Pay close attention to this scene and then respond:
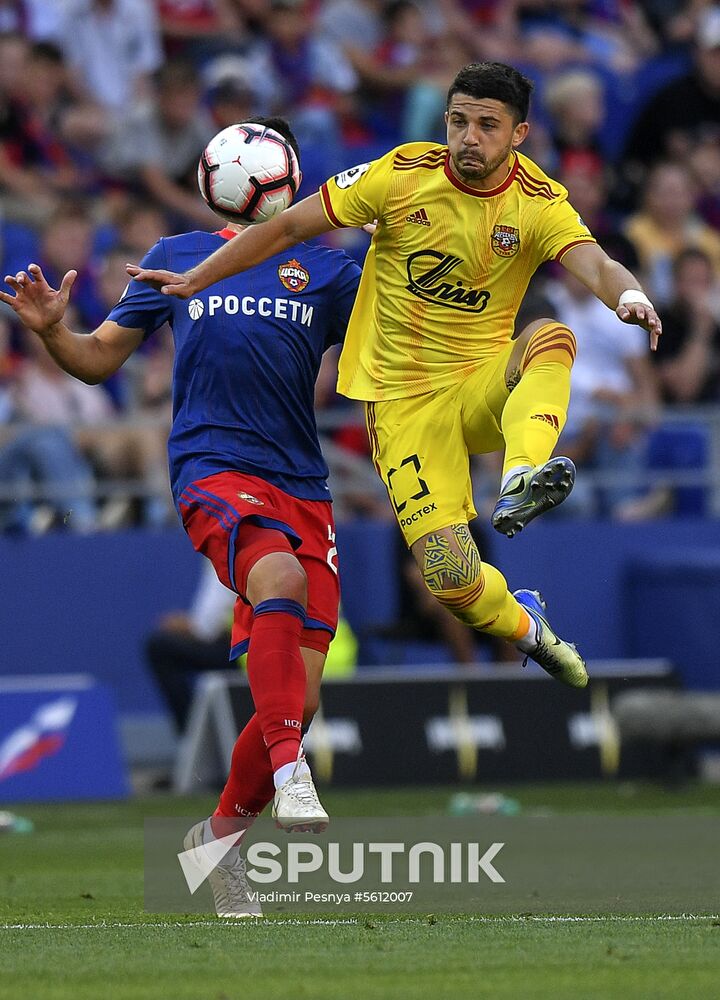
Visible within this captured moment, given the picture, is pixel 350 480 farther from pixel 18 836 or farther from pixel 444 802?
pixel 18 836

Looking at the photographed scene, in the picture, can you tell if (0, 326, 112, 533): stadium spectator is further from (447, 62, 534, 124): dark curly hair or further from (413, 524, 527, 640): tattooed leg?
(447, 62, 534, 124): dark curly hair

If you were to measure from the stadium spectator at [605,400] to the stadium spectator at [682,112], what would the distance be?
3.23m

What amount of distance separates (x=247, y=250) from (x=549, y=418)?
1298 mm

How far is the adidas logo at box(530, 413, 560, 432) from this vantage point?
7.39 metres

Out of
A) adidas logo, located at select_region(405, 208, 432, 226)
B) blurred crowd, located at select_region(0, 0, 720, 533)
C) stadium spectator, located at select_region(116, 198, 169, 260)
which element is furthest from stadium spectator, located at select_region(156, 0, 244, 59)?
adidas logo, located at select_region(405, 208, 432, 226)

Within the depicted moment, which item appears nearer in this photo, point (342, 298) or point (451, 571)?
point (451, 571)

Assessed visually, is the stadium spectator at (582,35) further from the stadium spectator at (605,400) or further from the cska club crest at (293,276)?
the cska club crest at (293,276)

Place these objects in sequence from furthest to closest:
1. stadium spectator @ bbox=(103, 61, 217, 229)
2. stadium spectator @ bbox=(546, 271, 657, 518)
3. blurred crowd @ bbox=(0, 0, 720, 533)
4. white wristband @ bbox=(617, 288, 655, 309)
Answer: stadium spectator @ bbox=(103, 61, 217, 229), stadium spectator @ bbox=(546, 271, 657, 518), blurred crowd @ bbox=(0, 0, 720, 533), white wristband @ bbox=(617, 288, 655, 309)

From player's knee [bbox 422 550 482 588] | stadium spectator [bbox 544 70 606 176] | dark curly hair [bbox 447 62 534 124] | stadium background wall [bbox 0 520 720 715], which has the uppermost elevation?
stadium spectator [bbox 544 70 606 176]

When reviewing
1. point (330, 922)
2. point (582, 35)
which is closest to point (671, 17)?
point (582, 35)

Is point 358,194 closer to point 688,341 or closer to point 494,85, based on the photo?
point 494,85

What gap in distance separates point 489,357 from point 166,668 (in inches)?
299

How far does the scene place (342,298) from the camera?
8.03 m

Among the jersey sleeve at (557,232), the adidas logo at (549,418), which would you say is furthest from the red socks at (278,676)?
the jersey sleeve at (557,232)
